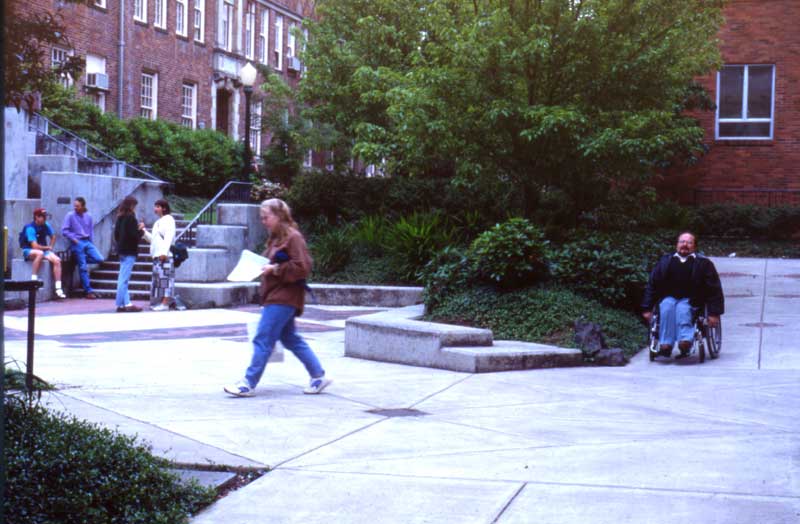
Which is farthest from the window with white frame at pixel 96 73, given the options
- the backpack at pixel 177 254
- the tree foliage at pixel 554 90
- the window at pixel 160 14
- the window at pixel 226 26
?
the tree foliage at pixel 554 90

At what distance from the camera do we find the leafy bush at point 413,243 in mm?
18625

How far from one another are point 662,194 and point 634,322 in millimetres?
15780

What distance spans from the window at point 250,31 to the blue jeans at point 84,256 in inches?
881

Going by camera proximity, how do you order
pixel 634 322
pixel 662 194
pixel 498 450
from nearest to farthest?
1. pixel 498 450
2. pixel 634 322
3. pixel 662 194

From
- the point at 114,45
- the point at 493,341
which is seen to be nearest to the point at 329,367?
the point at 493,341

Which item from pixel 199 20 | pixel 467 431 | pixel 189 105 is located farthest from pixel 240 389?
pixel 199 20

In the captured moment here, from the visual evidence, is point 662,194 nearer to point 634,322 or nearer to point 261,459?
point 634,322

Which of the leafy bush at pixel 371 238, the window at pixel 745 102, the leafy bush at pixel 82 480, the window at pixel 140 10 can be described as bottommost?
the leafy bush at pixel 82 480

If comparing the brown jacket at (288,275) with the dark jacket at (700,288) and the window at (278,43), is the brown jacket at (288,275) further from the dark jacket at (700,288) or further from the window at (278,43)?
the window at (278,43)

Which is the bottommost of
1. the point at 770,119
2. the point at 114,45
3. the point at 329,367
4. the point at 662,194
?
the point at 329,367

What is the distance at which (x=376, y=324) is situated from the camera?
475 inches

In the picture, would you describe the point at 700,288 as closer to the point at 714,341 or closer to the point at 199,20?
the point at 714,341

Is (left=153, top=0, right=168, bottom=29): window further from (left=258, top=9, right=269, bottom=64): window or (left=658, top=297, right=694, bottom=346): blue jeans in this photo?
(left=658, top=297, right=694, bottom=346): blue jeans

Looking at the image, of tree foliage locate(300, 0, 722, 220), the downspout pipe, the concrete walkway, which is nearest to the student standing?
tree foliage locate(300, 0, 722, 220)
